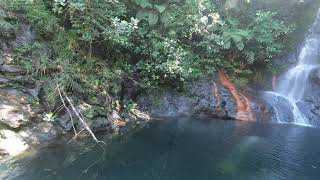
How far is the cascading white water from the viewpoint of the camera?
13.7m

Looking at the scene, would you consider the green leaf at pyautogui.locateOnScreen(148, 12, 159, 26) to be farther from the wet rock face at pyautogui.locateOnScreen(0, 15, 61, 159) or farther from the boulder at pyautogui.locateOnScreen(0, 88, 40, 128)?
the boulder at pyautogui.locateOnScreen(0, 88, 40, 128)

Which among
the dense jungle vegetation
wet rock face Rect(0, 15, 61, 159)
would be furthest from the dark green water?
the dense jungle vegetation

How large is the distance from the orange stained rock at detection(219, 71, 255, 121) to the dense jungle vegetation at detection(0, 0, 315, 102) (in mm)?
530

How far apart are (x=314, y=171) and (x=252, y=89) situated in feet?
20.9

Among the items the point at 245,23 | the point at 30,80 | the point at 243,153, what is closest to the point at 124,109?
the point at 30,80

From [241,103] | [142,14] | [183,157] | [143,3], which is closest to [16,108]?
[183,157]

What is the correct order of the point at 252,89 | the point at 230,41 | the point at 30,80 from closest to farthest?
1. the point at 30,80
2. the point at 230,41
3. the point at 252,89

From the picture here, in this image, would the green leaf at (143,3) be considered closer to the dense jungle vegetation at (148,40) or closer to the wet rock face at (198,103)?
the dense jungle vegetation at (148,40)

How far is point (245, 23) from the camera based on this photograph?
15.5 meters

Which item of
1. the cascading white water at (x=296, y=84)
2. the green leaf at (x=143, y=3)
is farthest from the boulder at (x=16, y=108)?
the cascading white water at (x=296, y=84)

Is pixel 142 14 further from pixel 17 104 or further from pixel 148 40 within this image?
pixel 17 104

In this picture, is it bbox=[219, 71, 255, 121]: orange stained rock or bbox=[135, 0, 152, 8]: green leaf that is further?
bbox=[219, 71, 255, 121]: orange stained rock

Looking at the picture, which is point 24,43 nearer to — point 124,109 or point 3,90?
point 3,90

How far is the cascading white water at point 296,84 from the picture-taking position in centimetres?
1373
